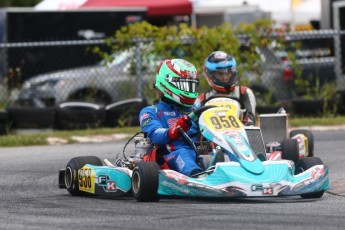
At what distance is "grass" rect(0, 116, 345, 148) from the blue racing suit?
5033 mm

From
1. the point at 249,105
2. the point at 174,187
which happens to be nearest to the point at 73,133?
the point at 249,105

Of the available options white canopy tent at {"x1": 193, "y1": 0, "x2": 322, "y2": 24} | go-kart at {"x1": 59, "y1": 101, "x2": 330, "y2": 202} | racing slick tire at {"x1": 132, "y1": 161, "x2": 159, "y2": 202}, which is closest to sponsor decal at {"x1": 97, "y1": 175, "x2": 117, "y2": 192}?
go-kart at {"x1": 59, "y1": 101, "x2": 330, "y2": 202}

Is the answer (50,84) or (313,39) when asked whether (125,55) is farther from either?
(313,39)

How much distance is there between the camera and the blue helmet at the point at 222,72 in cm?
1039

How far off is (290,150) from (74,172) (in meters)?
2.28

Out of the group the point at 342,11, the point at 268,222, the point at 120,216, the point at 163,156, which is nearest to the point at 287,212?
the point at 268,222

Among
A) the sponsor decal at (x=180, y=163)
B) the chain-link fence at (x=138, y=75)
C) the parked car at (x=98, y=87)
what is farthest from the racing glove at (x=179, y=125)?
the parked car at (x=98, y=87)

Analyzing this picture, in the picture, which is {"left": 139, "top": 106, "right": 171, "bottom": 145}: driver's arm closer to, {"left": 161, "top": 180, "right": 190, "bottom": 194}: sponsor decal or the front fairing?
the front fairing

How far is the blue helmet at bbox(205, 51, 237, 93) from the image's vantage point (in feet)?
34.1

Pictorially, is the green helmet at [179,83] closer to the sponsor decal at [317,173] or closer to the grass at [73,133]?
the sponsor decal at [317,173]

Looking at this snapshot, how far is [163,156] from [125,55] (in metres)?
7.42

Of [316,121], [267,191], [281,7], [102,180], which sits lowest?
[316,121]

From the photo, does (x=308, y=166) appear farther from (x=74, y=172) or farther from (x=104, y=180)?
(x=74, y=172)

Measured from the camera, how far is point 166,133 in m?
7.99
